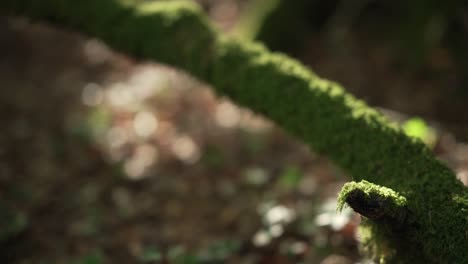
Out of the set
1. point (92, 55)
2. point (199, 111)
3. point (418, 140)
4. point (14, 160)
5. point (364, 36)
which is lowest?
point (418, 140)

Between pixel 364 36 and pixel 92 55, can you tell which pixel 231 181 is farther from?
pixel 92 55

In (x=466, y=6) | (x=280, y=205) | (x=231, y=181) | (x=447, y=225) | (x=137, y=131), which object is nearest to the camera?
(x=447, y=225)

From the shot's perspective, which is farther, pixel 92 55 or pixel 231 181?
pixel 92 55

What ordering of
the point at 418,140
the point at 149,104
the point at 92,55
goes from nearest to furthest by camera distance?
the point at 418,140 → the point at 149,104 → the point at 92,55

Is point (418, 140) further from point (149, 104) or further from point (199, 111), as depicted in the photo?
point (149, 104)

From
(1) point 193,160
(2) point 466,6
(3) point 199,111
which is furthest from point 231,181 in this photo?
(2) point 466,6

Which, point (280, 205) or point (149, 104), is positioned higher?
point (149, 104)
